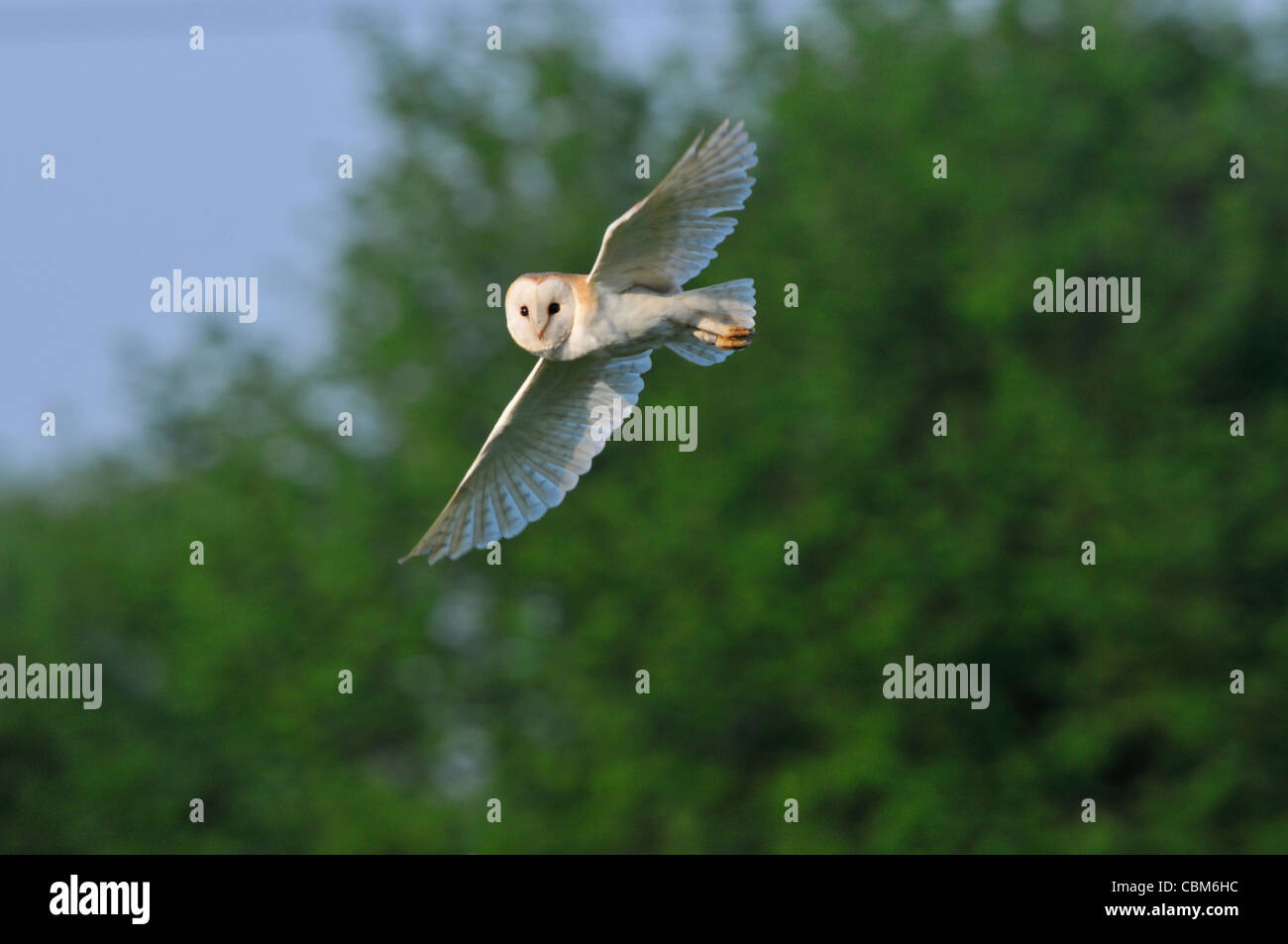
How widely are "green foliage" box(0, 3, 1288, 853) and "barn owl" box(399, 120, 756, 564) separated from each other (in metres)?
7.47

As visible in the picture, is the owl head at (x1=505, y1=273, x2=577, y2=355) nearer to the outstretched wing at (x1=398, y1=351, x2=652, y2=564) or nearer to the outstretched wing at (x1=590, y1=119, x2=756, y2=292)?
the outstretched wing at (x1=590, y1=119, x2=756, y2=292)

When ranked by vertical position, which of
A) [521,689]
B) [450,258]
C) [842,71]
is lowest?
[521,689]

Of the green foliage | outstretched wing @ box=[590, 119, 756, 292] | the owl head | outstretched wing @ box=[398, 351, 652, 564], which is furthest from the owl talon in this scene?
the green foliage

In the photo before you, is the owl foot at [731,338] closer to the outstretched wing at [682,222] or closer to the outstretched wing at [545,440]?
the outstretched wing at [682,222]

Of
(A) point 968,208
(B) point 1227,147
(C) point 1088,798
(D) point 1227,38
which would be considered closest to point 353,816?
(C) point 1088,798

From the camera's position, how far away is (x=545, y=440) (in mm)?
5594

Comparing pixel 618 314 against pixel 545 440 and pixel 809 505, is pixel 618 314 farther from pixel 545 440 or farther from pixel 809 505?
pixel 809 505

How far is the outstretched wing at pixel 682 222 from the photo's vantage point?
465 centimetres

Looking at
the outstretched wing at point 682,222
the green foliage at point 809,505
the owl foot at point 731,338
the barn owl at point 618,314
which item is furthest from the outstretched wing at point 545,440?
A: the green foliage at point 809,505

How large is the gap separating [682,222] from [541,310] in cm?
51

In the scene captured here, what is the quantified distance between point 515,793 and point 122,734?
4698mm

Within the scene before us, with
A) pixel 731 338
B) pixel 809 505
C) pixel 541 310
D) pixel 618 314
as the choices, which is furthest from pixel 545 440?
pixel 809 505

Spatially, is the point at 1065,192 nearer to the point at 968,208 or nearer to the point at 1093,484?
the point at 968,208

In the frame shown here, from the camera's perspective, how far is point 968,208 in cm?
1412
